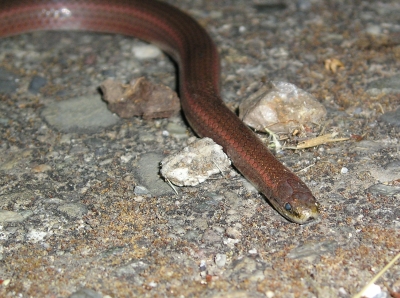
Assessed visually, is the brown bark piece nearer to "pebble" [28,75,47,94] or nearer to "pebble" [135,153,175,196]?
"pebble" [135,153,175,196]

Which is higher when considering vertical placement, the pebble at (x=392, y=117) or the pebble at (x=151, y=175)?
the pebble at (x=392, y=117)

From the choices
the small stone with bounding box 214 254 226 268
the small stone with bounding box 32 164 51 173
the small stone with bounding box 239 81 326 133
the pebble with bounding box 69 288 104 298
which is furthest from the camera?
the small stone with bounding box 239 81 326 133

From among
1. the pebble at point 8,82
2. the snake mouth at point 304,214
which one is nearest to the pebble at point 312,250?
the snake mouth at point 304,214

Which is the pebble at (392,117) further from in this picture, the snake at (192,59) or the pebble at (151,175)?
the pebble at (151,175)

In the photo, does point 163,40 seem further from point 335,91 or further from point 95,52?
point 335,91

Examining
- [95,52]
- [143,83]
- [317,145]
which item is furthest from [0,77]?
[317,145]

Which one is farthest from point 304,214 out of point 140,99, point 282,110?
point 140,99

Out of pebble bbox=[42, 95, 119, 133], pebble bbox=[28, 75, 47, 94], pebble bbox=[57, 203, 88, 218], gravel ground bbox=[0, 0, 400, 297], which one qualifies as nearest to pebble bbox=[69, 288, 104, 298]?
gravel ground bbox=[0, 0, 400, 297]
